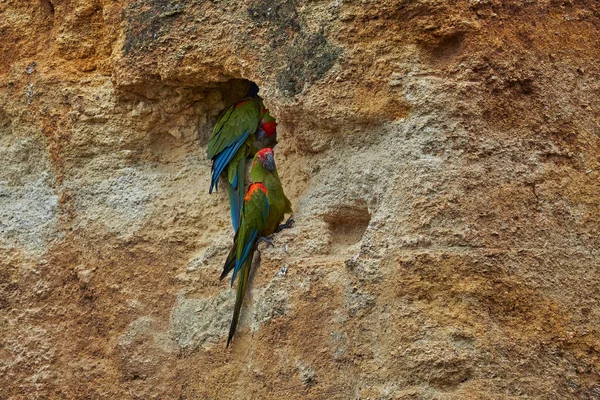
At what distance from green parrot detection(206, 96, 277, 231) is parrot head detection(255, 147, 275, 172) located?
0.19m

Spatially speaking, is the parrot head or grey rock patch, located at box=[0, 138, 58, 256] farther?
grey rock patch, located at box=[0, 138, 58, 256]

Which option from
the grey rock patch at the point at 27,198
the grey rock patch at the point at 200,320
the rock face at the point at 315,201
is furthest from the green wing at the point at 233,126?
the grey rock patch at the point at 27,198

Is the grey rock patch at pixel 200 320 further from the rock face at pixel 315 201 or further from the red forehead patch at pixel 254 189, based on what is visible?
the red forehead patch at pixel 254 189

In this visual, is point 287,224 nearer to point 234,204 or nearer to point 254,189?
point 254,189

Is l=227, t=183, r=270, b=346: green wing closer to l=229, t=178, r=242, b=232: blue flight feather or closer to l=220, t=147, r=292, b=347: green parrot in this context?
l=220, t=147, r=292, b=347: green parrot

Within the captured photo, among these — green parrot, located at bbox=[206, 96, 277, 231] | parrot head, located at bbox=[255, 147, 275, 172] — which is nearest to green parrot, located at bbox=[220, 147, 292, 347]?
parrot head, located at bbox=[255, 147, 275, 172]

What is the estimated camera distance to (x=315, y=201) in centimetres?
331

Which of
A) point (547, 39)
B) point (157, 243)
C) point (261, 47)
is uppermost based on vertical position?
point (261, 47)

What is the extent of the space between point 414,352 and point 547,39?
3.81ft

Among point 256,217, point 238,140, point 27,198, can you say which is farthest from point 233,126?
point 27,198

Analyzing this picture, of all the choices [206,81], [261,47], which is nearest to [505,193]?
[261,47]

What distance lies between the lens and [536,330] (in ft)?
9.27

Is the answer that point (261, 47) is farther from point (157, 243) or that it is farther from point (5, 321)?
point (5, 321)

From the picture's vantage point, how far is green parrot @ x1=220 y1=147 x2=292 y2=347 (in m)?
3.33
